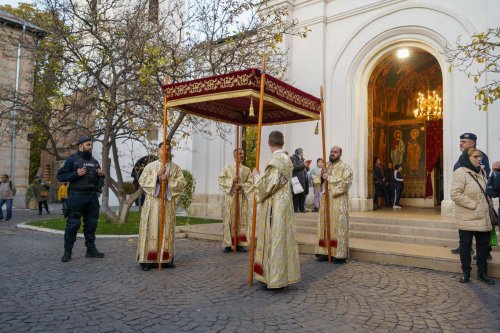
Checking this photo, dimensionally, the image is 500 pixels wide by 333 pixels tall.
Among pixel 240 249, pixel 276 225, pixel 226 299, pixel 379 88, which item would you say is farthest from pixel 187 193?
pixel 226 299

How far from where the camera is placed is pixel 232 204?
7898 millimetres

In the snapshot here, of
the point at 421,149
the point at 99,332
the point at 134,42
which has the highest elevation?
the point at 134,42

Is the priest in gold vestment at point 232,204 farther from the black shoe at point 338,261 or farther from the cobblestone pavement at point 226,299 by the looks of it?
the black shoe at point 338,261

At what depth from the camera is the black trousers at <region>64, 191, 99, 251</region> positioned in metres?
6.59

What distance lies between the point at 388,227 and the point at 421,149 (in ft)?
24.8

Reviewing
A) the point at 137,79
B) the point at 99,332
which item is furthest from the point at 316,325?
the point at 137,79

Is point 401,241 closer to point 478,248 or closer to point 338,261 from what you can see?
point 338,261

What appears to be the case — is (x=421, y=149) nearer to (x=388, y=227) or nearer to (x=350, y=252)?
(x=388, y=227)

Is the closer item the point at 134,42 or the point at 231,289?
the point at 231,289

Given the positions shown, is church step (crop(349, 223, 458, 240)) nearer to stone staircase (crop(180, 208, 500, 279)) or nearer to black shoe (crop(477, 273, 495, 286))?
stone staircase (crop(180, 208, 500, 279))

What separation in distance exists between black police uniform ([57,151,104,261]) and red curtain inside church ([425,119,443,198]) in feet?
40.0

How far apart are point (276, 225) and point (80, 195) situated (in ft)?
12.3

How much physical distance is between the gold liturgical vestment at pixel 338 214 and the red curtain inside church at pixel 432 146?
29.3 feet

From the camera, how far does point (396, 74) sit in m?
14.6
